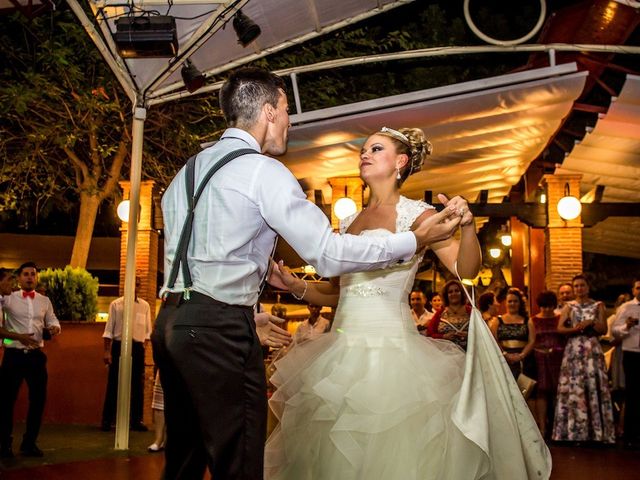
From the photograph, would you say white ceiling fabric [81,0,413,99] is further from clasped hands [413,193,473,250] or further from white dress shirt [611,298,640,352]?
white dress shirt [611,298,640,352]

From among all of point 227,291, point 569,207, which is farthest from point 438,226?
point 569,207

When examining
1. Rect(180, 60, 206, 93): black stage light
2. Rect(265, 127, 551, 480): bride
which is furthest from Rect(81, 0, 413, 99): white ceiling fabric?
Rect(265, 127, 551, 480): bride

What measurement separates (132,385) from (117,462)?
321 centimetres

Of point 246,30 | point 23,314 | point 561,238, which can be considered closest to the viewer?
point 246,30

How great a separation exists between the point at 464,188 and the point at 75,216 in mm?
15281

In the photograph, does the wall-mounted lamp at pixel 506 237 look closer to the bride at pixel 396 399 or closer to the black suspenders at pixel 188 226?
the bride at pixel 396 399

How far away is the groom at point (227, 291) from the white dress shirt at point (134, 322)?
7.78m

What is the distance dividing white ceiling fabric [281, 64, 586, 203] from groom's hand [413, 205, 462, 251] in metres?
6.14

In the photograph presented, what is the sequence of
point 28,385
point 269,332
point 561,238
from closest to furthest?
1. point 269,332
2. point 28,385
3. point 561,238

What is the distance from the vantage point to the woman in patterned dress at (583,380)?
9.22m

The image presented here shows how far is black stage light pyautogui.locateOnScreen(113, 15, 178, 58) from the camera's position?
6.46 m

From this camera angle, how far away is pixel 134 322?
34.3 feet

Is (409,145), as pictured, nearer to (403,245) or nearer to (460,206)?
(460,206)

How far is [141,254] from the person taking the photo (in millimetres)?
12273
